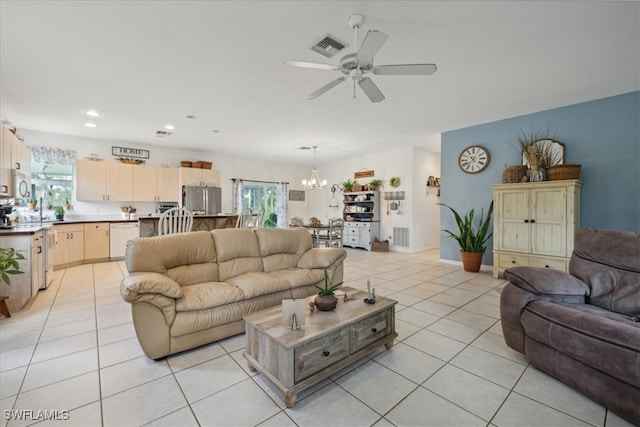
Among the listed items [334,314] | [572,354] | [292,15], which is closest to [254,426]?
[334,314]

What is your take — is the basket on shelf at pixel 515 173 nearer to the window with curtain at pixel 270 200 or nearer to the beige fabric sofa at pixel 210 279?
the beige fabric sofa at pixel 210 279

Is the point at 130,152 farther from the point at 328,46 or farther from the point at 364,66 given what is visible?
the point at 364,66

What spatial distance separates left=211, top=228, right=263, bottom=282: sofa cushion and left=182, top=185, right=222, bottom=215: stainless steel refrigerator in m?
4.25

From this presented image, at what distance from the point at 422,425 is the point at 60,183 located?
7.90 metres

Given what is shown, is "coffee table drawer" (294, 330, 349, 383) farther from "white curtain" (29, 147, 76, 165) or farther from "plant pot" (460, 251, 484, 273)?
"white curtain" (29, 147, 76, 165)

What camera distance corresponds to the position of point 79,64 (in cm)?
301

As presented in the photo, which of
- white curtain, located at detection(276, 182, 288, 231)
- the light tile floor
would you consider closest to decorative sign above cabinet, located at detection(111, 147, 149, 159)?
white curtain, located at detection(276, 182, 288, 231)

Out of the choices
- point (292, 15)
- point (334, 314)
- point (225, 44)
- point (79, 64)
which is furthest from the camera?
point (79, 64)

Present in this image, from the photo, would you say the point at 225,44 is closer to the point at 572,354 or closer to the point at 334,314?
the point at 334,314

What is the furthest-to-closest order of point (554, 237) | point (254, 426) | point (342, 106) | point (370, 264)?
point (370, 264)
point (342, 106)
point (554, 237)
point (254, 426)

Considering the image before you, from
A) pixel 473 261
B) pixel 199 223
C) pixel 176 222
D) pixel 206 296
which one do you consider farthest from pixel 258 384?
A: pixel 473 261

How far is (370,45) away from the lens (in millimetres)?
2047

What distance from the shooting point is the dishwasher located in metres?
5.93

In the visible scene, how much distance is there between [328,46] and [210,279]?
8.67 ft
